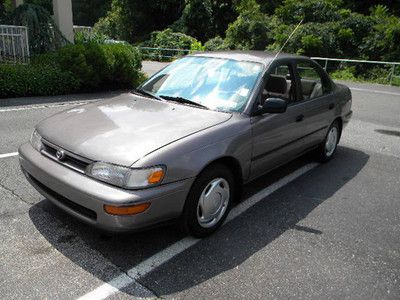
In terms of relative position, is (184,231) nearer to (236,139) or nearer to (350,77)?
(236,139)

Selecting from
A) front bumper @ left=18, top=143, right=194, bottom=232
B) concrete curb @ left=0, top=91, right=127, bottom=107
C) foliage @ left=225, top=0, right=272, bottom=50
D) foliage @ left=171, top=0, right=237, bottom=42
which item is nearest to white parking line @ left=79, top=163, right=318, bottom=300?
front bumper @ left=18, top=143, right=194, bottom=232

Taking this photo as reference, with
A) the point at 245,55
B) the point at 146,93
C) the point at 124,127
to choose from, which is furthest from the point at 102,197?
the point at 245,55

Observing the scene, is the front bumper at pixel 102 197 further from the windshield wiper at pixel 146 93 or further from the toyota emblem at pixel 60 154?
the windshield wiper at pixel 146 93

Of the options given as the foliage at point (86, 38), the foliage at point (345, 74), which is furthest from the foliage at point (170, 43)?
the foliage at point (86, 38)

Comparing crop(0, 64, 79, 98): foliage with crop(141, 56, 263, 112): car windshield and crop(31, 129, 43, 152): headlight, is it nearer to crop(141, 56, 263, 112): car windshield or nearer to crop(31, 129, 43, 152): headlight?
crop(141, 56, 263, 112): car windshield

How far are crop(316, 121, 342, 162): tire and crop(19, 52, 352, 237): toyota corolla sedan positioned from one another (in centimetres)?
55

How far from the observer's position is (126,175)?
293cm

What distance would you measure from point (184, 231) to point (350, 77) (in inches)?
660

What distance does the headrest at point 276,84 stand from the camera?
4.41 metres

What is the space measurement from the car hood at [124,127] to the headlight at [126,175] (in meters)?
0.05

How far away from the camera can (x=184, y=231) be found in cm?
342

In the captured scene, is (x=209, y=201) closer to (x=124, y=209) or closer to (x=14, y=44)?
(x=124, y=209)

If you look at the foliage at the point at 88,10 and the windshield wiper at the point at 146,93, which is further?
the foliage at the point at 88,10

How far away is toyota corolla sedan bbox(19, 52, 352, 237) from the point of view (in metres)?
2.98
